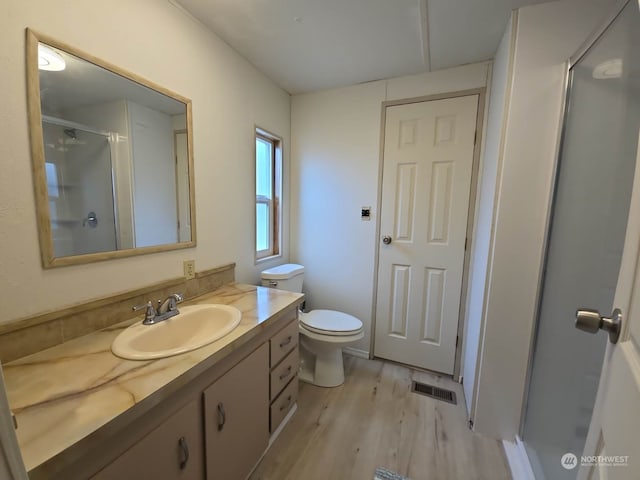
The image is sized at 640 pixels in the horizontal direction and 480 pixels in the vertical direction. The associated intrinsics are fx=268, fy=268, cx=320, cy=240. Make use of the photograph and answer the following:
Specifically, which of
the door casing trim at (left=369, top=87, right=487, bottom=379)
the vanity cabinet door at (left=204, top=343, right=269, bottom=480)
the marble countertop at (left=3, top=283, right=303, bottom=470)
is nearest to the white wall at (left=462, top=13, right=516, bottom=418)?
the door casing trim at (left=369, top=87, right=487, bottom=379)

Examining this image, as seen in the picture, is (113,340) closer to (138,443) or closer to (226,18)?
(138,443)

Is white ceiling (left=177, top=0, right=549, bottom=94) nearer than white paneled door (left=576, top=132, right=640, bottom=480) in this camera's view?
No

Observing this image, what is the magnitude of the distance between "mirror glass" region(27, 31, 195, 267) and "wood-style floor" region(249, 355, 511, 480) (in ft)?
4.15

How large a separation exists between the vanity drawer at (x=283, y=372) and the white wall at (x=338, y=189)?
0.87 metres

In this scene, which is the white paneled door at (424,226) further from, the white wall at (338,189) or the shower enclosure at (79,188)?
the shower enclosure at (79,188)

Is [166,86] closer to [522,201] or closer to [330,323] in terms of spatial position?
[330,323]

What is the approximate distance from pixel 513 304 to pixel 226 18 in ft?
7.09

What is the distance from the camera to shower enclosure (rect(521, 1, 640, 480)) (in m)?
0.89

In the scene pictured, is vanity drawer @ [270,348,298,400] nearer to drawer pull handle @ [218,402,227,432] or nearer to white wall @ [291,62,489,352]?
drawer pull handle @ [218,402,227,432]

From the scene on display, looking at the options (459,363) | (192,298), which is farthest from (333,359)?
(192,298)

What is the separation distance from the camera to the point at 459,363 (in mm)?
2027

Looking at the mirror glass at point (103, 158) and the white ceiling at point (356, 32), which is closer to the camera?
the mirror glass at point (103, 158)

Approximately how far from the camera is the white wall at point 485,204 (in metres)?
1.42

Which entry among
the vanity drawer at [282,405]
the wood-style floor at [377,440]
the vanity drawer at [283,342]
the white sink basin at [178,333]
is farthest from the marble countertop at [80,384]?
the wood-style floor at [377,440]
